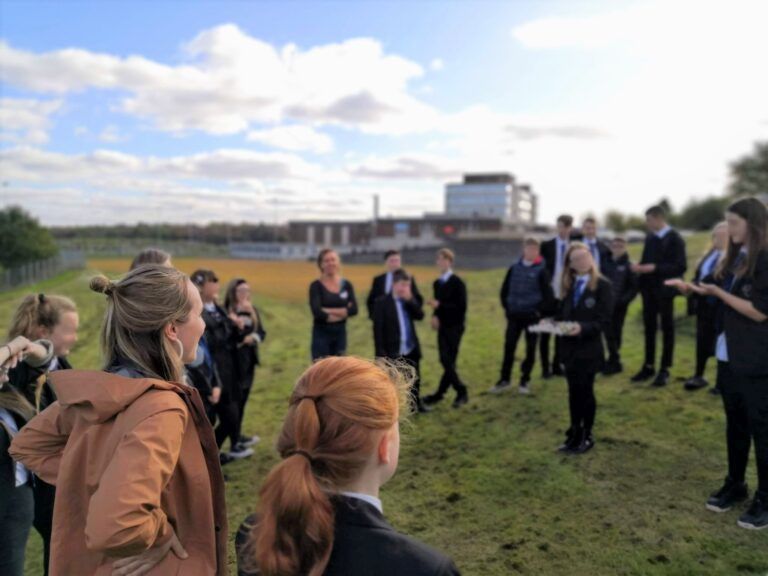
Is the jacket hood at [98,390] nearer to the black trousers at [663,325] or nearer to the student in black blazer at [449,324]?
the student in black blazer at [449,324]

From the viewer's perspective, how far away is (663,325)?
7.17 m

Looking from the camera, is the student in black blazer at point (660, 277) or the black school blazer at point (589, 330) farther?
the student in black blazer at point (660, 277)

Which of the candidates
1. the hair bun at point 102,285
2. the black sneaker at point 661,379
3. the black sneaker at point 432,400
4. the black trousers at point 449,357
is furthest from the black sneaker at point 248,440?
the black sneaker at point 661,379

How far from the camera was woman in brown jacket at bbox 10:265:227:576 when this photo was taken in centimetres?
158

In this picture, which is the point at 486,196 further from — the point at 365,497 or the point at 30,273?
the point at 365,497

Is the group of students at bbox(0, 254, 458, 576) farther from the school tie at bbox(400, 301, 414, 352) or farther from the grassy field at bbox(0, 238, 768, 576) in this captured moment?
the school tie at bbox(400, 301, 414, 352)

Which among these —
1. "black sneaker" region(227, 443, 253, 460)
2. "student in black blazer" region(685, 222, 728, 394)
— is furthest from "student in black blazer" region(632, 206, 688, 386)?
"black sneaker" region(227, 443, 253, 460)

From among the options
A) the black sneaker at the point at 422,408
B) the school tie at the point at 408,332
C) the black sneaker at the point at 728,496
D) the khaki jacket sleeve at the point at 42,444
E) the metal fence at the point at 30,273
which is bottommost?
the metal fence at the point at 30,273

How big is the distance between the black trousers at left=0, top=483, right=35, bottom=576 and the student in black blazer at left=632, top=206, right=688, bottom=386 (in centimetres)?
669

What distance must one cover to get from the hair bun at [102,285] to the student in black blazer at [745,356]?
378 centimetres

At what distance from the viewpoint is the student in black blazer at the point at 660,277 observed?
701 cm

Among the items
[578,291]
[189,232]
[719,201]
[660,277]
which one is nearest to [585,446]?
[578,291]

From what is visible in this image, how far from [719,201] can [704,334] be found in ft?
226

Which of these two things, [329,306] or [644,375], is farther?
[644,375]
